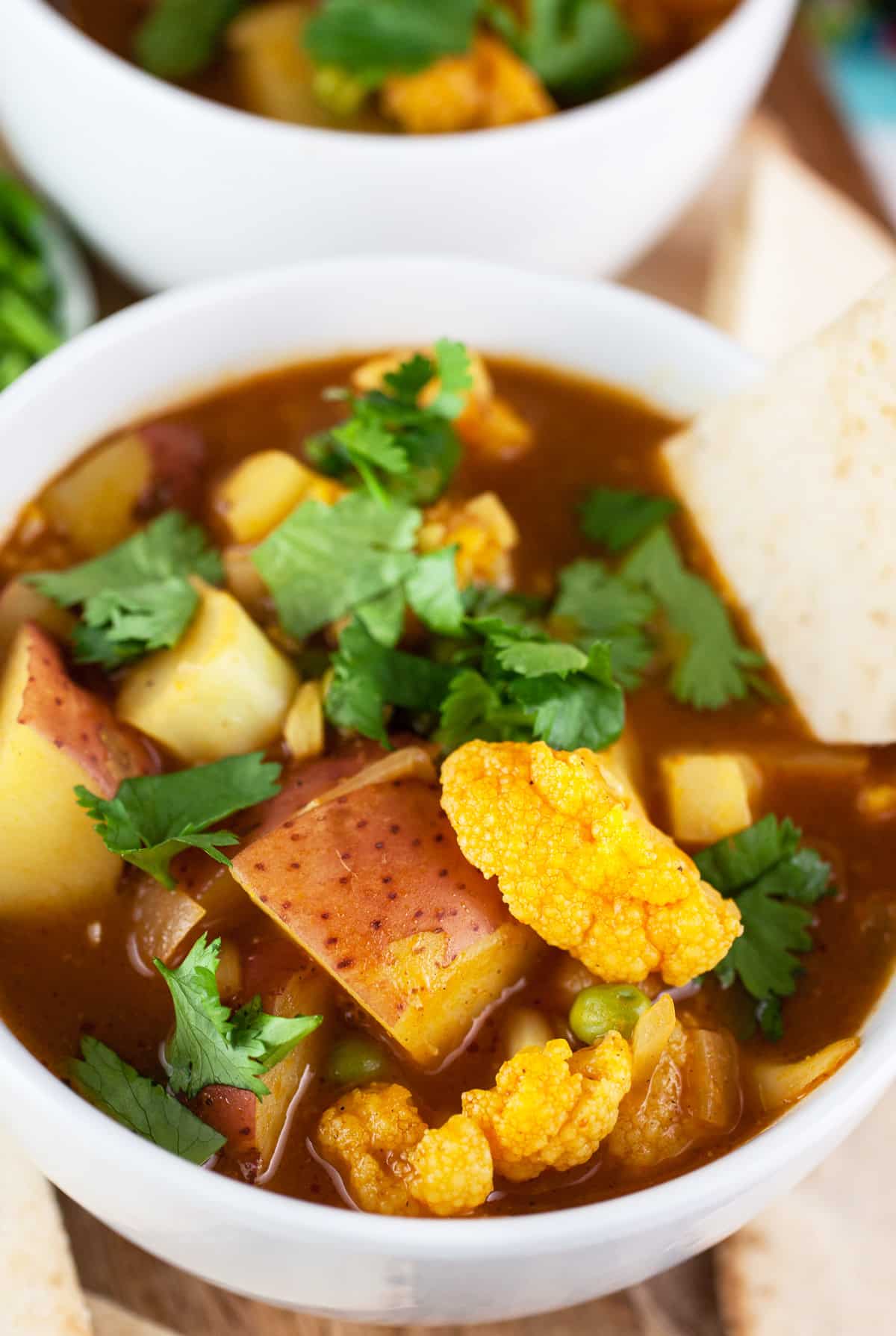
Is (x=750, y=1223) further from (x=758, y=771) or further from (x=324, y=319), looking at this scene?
(x=324, y=319)

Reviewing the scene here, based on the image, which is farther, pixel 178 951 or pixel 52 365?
pixel 52 365

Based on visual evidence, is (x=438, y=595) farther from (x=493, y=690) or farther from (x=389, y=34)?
(x=389, y=34)

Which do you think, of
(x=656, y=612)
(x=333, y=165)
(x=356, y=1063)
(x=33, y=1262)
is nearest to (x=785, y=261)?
(x=333, y=165)

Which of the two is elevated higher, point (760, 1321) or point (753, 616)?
point (753, 616)

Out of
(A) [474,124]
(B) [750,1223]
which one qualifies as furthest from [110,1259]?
(A) [474,124]

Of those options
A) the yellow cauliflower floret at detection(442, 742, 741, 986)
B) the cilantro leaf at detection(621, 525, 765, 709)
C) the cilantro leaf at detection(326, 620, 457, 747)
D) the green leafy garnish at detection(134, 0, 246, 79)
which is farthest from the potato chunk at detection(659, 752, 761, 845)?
the green leafy garnish at detection(134, 0, 246, 79)

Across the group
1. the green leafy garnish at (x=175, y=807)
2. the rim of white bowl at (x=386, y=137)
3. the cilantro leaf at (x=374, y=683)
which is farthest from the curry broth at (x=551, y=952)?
the rim of white bowl at (x=386, y=137)

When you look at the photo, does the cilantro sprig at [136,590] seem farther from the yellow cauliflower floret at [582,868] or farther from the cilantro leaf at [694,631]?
the cilantro leaf at [694,631]
